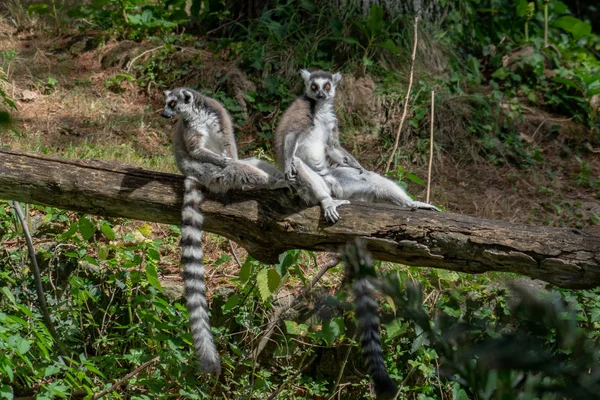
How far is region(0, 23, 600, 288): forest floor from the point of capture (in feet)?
22.6

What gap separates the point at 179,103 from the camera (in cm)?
519

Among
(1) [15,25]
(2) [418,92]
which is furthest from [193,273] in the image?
(1) [15,25]

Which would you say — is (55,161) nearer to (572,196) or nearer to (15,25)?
(572,196)

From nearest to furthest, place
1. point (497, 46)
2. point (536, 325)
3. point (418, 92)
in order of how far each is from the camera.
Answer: point (536, 325) < point (418, 92) < point (497, 46)

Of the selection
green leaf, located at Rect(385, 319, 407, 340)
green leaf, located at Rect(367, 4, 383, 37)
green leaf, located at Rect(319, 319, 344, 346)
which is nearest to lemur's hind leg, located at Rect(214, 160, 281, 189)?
green leaf, located at Rect(319, 319, 344, 346)

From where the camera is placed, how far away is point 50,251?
18.0ft

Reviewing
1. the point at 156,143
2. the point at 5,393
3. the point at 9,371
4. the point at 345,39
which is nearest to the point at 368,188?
the point at 9,371

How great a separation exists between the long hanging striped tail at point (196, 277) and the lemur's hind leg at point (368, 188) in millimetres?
1111

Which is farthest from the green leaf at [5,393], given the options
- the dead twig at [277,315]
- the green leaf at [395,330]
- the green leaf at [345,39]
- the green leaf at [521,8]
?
the green leaf at [521,8]

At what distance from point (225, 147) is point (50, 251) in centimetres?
178

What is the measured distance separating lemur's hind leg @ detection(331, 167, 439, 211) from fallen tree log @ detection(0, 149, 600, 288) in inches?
26.1

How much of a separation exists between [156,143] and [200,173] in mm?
3233

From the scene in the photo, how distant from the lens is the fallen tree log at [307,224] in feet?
11.3

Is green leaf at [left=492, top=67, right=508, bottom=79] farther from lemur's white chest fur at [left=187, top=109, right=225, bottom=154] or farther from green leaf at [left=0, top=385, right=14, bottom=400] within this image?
green leaf at [left=0, top=385, right=14, bottom=400]
